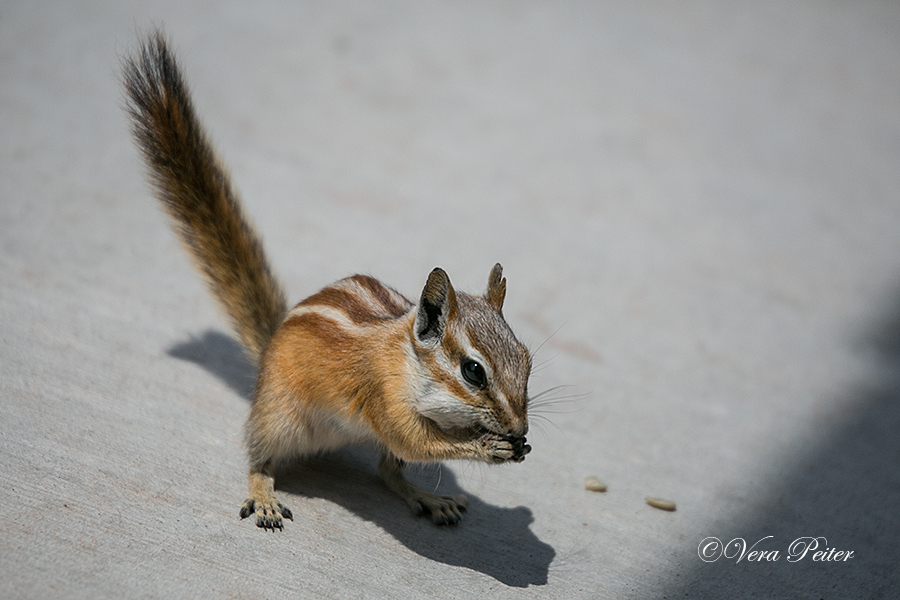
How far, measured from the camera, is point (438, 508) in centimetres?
237

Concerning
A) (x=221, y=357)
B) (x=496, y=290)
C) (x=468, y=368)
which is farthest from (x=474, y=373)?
(x=221, y=357)

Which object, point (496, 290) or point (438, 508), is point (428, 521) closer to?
point (438, 508)

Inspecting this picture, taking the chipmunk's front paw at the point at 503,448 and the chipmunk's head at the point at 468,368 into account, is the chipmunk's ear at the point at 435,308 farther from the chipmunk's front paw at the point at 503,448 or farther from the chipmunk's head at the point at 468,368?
the chipmunk's front paw at the point at 503,448

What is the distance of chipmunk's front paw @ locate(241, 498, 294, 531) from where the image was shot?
84.7 inches

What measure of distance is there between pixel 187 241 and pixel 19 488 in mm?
946

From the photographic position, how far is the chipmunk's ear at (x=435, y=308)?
2.01 meters

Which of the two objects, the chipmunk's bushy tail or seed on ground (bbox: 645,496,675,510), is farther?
seed on ground (bbox: 645,496,675,510)

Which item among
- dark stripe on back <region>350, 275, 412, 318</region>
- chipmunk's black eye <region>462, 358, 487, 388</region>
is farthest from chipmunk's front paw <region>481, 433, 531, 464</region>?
dark stripe on back <region>350, 275, 412, 318</region>

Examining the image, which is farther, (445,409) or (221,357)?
(221,357)

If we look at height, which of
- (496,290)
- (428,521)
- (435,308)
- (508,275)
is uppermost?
(508,275)

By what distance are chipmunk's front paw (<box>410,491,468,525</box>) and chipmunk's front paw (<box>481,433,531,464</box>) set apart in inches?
18.7

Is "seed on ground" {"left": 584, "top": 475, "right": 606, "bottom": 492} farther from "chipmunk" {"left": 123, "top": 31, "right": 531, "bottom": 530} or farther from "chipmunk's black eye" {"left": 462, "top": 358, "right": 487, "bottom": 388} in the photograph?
"chipmunk's black eye" {"left": 462, "top": 358, "right": 487, "bottom": 388}

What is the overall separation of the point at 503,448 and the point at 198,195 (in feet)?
4.49

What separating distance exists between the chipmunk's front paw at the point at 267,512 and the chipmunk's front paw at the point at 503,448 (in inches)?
25.9
